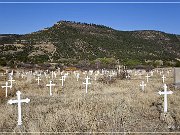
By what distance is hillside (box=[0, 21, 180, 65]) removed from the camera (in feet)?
365

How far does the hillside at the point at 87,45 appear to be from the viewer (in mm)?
111312

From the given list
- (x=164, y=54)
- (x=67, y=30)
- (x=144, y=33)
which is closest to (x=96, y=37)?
(x=67, y=30)

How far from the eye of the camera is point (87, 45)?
122750 millimetres

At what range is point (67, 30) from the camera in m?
136

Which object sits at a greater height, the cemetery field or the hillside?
the hillside

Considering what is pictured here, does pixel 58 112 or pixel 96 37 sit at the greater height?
pixel 96 37

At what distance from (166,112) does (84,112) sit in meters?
2.52

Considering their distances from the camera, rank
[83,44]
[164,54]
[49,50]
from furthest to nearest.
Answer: [164,54]
[83,44]
[49,50]

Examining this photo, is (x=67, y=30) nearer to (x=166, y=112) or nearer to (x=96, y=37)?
(x=96, y=37)

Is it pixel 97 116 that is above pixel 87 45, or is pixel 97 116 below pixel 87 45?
below

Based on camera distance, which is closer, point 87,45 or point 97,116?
point 97,116

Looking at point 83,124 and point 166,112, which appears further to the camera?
point 166,112

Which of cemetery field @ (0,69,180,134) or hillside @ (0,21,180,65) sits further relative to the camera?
hillside @ (0,21,180,65)

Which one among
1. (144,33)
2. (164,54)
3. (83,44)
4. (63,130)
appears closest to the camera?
(63,130)
